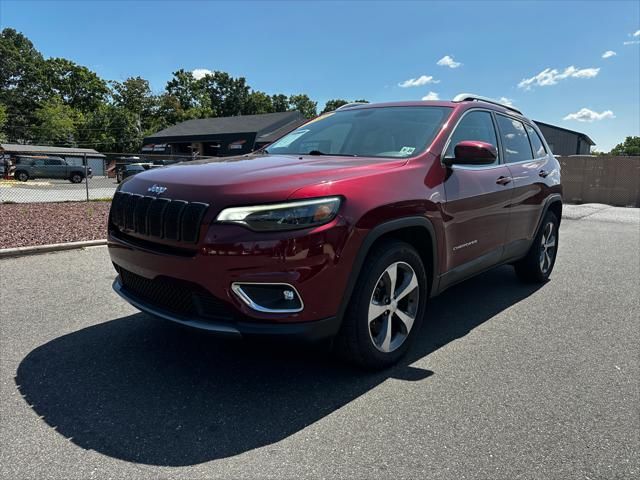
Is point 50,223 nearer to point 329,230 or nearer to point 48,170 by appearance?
point 329,230

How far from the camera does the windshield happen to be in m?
3.46

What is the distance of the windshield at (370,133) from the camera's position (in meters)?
Result: 3.46

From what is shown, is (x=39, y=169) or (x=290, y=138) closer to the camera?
(x=290, y=138)

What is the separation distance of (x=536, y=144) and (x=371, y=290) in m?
3.48

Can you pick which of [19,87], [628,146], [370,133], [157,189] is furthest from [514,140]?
[628,146]

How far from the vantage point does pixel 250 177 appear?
2596mm

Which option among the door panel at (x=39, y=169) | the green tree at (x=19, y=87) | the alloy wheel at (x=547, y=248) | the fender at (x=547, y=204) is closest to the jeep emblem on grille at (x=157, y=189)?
the fender at (x=547, y=204)

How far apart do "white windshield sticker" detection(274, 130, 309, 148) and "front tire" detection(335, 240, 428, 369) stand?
5.50ft

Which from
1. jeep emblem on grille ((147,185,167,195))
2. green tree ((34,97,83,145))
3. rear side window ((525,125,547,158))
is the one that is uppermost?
green tree ((34,97,83,145))

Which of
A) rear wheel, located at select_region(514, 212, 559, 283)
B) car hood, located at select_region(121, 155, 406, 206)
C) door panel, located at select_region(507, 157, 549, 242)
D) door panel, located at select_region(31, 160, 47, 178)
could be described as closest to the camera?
car hood, located at select_region(121, 155, 406, 206)

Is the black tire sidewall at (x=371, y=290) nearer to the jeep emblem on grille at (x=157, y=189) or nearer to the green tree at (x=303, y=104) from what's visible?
the jeep emblem on grille at (x=157, y=189)

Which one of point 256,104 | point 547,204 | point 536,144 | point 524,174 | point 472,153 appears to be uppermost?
point 256,104

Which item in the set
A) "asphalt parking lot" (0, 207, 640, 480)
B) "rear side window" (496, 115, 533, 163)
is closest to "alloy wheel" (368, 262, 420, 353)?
"asphalt parking lot" (0, 207, 640, 480)

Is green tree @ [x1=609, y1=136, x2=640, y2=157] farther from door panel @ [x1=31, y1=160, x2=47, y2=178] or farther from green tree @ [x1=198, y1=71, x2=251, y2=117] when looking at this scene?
door panel @ [x1=31, y1=160, x2=47, y2=178]
